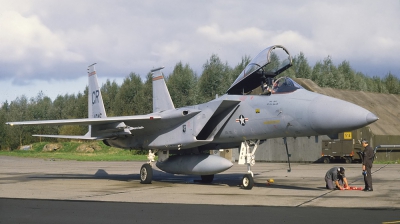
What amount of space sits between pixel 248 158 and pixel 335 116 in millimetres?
3331

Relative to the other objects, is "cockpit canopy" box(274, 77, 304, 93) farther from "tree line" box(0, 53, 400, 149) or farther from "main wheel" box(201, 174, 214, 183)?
"tree line" box(0, 53, 400, 149)

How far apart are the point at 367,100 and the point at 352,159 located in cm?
966

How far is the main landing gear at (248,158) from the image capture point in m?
13.7

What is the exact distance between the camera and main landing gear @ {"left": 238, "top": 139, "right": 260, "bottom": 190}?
1374 centimetres

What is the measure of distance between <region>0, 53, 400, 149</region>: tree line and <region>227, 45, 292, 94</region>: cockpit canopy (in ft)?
119

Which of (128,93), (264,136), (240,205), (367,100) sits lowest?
(240,205)

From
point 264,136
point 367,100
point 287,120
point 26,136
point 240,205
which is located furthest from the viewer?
point 26,136

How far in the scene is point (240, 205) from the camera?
10367 mm

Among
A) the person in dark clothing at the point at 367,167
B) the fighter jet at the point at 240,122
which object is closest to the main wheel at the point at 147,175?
the fighter jet at the point at 240,122

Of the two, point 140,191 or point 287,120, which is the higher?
point 287,120

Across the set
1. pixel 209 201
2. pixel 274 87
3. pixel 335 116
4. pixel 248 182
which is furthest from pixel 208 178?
pixel 335 116

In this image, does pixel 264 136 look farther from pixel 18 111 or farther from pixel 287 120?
pixel 18 111

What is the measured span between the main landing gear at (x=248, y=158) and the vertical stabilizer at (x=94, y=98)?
7.39 m

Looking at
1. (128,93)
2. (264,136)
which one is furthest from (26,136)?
(264,136)
